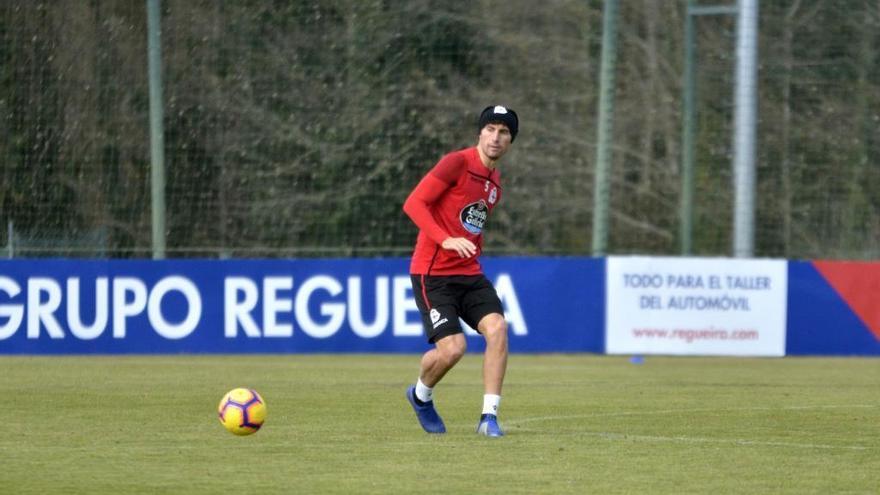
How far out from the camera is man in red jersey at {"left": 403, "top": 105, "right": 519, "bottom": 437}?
1105 centimetres

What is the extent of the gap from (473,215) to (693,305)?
35.8 ft

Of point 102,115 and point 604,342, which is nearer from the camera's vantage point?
point 604,342

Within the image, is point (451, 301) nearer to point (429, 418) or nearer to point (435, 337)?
point (435, 337)

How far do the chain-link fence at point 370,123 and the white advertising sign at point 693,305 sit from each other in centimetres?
244

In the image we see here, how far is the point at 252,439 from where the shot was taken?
436 inches

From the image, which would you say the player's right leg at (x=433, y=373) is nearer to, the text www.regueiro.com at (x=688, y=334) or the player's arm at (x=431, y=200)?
the player's arm at (x=431, y=200)

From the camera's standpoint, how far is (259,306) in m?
21.8

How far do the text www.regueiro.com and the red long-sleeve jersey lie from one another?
10.6m

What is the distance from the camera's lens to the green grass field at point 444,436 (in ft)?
29.6

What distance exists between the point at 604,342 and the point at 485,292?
35.4 ft

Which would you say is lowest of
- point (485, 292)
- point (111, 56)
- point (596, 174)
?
point (485, 292)

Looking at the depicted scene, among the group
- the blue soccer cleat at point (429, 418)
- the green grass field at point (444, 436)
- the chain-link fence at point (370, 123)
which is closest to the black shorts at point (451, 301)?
the blue soccer cleat at point (429, 418)

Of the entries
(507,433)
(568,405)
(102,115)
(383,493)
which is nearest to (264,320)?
(102,115)

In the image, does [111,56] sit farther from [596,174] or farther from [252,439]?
[252,439]
